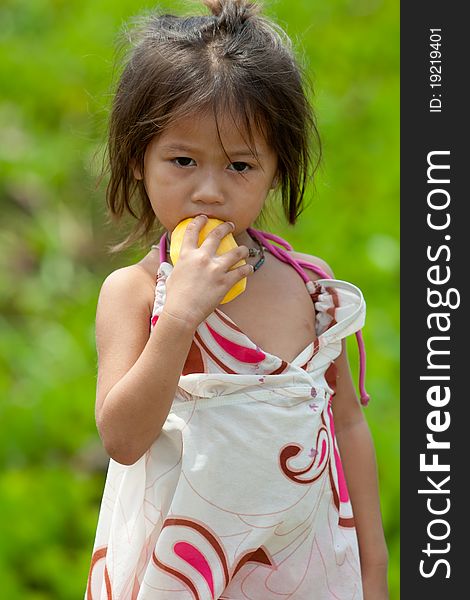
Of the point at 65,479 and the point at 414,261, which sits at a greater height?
the point at 414,261

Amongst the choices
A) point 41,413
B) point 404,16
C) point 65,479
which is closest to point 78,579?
point 65,479

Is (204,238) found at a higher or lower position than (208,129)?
lower

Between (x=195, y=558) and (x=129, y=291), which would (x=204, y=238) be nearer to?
(x=129, y=291)

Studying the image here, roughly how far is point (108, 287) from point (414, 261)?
179 centimetres

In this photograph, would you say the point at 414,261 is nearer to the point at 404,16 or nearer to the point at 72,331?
the point at 404,16

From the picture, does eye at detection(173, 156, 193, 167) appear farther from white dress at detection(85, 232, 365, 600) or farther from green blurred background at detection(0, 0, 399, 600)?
green blurred background at detection(0, 0, 399, 600)

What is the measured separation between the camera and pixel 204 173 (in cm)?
151

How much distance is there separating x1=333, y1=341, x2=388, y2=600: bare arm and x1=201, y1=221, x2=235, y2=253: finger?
0.31 meters

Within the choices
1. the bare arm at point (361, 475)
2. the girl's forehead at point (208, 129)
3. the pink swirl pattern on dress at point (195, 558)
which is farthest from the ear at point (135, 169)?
the pink swirl pattern on dress at point (195, 558)

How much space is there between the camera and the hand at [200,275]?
4.78ft

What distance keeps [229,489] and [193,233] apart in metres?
0.35

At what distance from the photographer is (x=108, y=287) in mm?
1568

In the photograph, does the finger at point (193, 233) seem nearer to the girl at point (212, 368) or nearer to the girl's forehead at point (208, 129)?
the girl at point (212, 368)

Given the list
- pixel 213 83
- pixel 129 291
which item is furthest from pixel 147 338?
pixel 213 83
